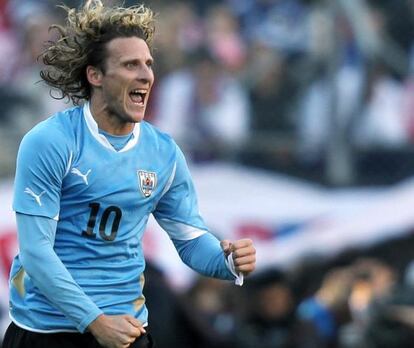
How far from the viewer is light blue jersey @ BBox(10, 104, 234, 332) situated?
4691 millimetres

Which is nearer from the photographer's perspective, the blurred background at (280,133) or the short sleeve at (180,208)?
the short sleeve at (180,208)

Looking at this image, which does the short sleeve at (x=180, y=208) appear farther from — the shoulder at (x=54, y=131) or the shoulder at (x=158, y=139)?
Answer: the shoulder at (x=54, y=131)

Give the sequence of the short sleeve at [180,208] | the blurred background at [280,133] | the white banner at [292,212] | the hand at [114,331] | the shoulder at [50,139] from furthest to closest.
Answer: the white banner at [292,212], the blurred background at [280,133], the short sleeve at [180,208], the shoulder at [50,139], the hand at [114,331]

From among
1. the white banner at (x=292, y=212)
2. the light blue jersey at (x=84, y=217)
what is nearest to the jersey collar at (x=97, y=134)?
the light blue jersey at (x=84, y=217)

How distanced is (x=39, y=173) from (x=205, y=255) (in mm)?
786

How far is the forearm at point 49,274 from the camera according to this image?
15.2ft

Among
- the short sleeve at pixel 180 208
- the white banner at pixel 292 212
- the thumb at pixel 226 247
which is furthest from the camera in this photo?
the white banner at pixel 292 212

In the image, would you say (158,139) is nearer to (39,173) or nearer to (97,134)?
(97,134)

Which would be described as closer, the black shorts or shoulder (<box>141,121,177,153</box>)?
the black shorts

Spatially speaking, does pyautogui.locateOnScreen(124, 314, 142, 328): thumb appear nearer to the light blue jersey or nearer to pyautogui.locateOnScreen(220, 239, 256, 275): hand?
the light blue jersey

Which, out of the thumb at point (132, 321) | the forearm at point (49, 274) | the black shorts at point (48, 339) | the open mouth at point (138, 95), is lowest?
the black shorts at point (48, 339)

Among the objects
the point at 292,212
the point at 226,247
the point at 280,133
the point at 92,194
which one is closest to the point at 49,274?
the point at 92,194

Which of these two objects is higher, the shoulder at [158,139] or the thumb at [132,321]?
the shoulder at [158,139]

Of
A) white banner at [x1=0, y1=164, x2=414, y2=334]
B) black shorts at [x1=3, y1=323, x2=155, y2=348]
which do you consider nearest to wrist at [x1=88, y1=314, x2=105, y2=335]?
black shorts at [x1=3, y1=323, x2=155, y2=348]
